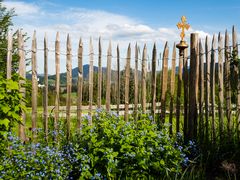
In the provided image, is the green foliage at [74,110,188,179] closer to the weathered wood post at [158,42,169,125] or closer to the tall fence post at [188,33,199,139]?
the tall fence post at [188,33,199,139]

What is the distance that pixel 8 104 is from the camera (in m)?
6.00

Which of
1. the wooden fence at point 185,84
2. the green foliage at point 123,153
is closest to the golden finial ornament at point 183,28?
the wooden fence at point 185,84

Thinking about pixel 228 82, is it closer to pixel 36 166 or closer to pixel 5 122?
pixel 36 166

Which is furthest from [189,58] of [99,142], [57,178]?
[57,178]

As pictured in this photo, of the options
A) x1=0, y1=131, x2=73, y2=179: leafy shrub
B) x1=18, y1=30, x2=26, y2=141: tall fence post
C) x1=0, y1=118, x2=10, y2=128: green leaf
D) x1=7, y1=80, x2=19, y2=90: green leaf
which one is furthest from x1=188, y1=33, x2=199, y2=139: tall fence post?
Answer: x1=0, y1=118, x2=10, y2=128: green leaf

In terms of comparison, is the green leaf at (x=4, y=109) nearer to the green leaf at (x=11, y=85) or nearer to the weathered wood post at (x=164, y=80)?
the green leaf at (x=11, y=85)

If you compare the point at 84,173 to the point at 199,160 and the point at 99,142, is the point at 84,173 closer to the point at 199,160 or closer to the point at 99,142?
the point at 99,142

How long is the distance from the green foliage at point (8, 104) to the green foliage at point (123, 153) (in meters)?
1.14

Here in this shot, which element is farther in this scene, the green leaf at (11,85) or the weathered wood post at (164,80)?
the weathered wood post at (164,80)

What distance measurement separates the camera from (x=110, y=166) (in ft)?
16.0

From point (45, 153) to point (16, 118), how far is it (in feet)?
3.16

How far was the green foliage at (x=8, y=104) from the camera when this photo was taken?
5773 mm

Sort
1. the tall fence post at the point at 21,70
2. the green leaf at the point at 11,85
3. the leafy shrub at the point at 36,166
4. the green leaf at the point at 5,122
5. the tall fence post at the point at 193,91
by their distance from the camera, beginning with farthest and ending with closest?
the tall fence post at the point at 193,91 < the tall fence post at the point at 21,70 < the green leaf at the point at 11,85 < the green leaf at the point at 5,122 < the leafy shrub at the point at 36,166

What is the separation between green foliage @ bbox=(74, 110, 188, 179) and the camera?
16.4ft
